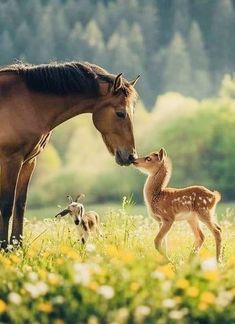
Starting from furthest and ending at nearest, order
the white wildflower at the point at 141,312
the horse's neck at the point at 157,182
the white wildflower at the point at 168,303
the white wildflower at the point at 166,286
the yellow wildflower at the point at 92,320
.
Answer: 1. the horse's neck at the point at 157,182
2. the white wildflower at the point at 166,286
3. the white wildflower at the point at 168,303
4. the white wildflower at the point at 141,312
5. the yellow wildflower at the point at 92,320

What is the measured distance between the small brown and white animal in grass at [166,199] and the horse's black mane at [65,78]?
2.35 ft

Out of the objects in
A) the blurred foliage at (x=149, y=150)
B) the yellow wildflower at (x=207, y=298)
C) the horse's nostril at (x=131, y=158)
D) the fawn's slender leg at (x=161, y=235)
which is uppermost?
the blurred foliage at (x=149, y=150)

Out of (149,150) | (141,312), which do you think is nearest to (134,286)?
(141,312)

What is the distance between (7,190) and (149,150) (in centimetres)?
1001

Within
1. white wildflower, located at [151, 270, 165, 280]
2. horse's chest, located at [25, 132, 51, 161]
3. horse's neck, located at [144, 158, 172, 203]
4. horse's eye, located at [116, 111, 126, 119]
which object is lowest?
white wildflower, located at [151, 270, 165, 280]

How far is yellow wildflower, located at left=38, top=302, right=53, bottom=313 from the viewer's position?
4.74m

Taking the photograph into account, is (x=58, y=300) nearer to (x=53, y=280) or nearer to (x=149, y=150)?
(x=53, y=280)

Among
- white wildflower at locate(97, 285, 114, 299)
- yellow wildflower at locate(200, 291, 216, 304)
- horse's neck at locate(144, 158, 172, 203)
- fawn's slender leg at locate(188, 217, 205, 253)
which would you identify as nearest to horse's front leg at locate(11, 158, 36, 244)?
horse's neck at locate(144, 158, 172, 203)

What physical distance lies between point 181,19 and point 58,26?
256cm

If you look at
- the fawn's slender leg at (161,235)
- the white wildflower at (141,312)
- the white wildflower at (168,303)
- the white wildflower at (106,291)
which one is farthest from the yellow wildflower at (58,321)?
the fawn's slender leg at (161,235)

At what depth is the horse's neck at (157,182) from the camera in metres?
7.16

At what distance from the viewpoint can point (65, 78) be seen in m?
7.39

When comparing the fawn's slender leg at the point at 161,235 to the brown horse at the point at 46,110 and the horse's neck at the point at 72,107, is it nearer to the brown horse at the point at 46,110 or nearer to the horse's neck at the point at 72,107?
the brown horse at the point at 46,110

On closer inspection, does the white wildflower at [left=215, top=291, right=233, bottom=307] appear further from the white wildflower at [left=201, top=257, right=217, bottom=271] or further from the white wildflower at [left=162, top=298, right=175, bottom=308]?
the white wildflower at [left=162, top=298, right=175, bottom=308]
